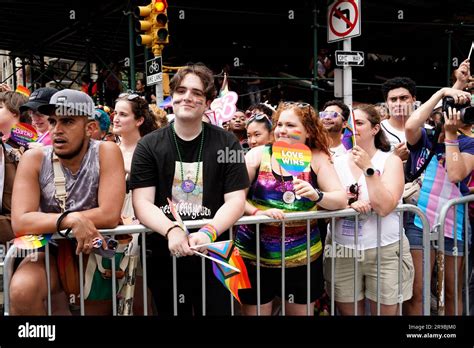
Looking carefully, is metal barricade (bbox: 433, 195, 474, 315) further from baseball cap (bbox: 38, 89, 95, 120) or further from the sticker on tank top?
baseball cap (bbox: 38, 89, 95, 120)

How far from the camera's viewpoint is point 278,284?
129 inches

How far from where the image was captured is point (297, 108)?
346 cm

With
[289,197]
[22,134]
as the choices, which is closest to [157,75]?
[22,134]

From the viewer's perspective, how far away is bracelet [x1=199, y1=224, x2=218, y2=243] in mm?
2770

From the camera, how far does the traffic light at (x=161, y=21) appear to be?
7.43m

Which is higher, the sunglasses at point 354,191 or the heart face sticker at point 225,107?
the heart face sticker at point 225,107

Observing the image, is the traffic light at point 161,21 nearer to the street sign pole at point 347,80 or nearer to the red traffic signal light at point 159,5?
the red traffic signal light at point 159,5

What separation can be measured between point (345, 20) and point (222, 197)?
20.3ft

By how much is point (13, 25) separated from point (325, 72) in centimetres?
1006

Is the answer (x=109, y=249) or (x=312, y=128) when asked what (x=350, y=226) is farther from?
(x=109, y=249)

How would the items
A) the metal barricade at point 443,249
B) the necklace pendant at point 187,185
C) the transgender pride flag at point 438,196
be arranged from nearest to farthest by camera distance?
the necklace pendant at point 187,185 < the metal barricade at point 443,249 < the transgender pride flag at point 438,196

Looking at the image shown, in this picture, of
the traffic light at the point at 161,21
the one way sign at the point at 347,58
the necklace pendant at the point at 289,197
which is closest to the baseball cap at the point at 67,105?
the necklace pendant at the point at 289,197

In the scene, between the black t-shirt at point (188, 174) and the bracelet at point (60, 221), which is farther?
the black t-shirt at point (188, 174)

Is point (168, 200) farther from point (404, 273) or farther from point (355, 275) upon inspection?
point (404, 273)
